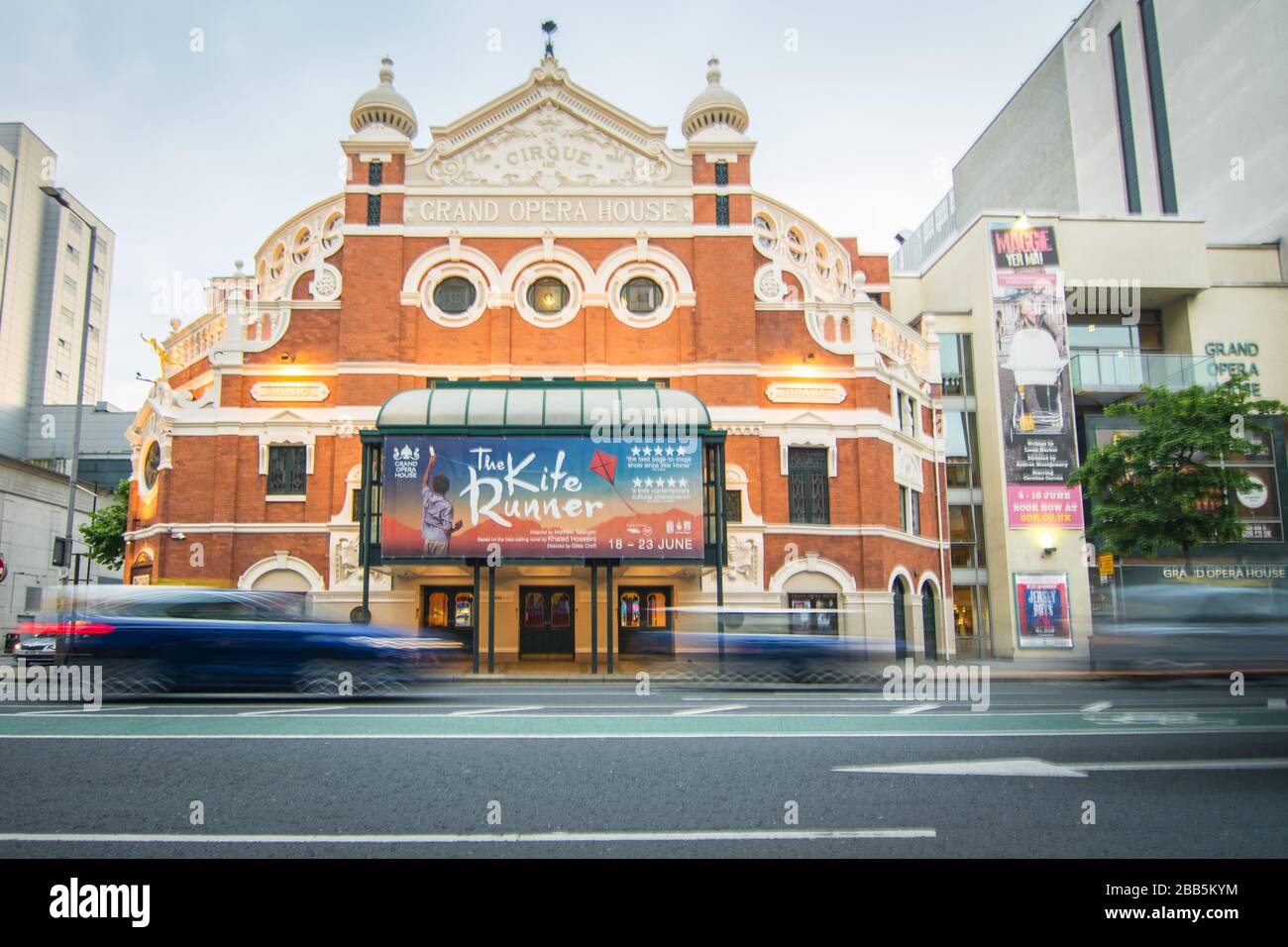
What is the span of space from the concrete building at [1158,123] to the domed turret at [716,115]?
12303 mm

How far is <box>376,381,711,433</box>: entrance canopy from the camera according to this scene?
24734 millimetres

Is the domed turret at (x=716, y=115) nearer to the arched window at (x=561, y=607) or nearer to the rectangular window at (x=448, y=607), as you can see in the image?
the arched window at (x=561, y=607)

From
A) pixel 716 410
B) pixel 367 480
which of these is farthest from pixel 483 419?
pixel 716 410

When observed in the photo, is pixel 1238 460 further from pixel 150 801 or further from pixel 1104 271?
pixel 150 801

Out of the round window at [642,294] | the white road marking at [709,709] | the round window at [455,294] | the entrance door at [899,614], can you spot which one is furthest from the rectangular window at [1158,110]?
the white road marking at [709,709]

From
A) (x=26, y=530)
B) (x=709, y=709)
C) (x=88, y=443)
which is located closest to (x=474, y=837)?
(x=709, y=709)

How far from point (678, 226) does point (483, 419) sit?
9.56 metres

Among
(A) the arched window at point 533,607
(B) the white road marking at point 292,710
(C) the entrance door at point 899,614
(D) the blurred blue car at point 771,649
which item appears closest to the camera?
(B) the white road marking at point 292,710

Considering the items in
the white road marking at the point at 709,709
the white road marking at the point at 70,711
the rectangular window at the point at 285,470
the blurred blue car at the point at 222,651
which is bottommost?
the white road marking at the point at 709,709

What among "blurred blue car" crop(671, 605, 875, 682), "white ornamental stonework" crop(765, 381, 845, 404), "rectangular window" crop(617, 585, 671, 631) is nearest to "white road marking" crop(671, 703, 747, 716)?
"blurred blue car" crop(671, 605, 875, 682)

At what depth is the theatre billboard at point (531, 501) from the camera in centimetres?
2386

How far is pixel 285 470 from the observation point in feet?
92.1
